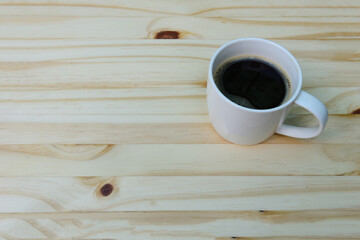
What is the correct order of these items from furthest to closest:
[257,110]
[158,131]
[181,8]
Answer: [181,8] → [158,131] → [257,110]

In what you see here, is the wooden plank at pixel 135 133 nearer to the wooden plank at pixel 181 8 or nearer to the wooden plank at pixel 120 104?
the wooden plank at pixel 120 104

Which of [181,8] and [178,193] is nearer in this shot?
[178,193]

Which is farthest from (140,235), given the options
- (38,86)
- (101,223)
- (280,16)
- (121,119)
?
(280,16)

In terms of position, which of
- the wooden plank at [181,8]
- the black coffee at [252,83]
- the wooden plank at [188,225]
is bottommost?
the wooden plank at [188,225]

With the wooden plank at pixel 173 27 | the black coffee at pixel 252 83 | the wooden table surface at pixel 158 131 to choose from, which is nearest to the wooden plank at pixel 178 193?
the wooden table surface at pixel 158 131

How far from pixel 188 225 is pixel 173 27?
0.32 metres

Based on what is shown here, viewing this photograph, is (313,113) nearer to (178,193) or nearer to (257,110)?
(257,110)

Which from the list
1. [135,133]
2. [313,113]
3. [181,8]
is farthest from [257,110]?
[181,8]

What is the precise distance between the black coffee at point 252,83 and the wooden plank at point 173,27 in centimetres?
12

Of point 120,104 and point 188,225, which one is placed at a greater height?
point 120,104

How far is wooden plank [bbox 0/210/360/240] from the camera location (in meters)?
0.45

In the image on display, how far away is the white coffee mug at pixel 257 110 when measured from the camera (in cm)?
42

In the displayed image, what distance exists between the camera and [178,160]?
494 millimetres

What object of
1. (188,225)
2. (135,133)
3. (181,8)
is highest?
(181,8)
